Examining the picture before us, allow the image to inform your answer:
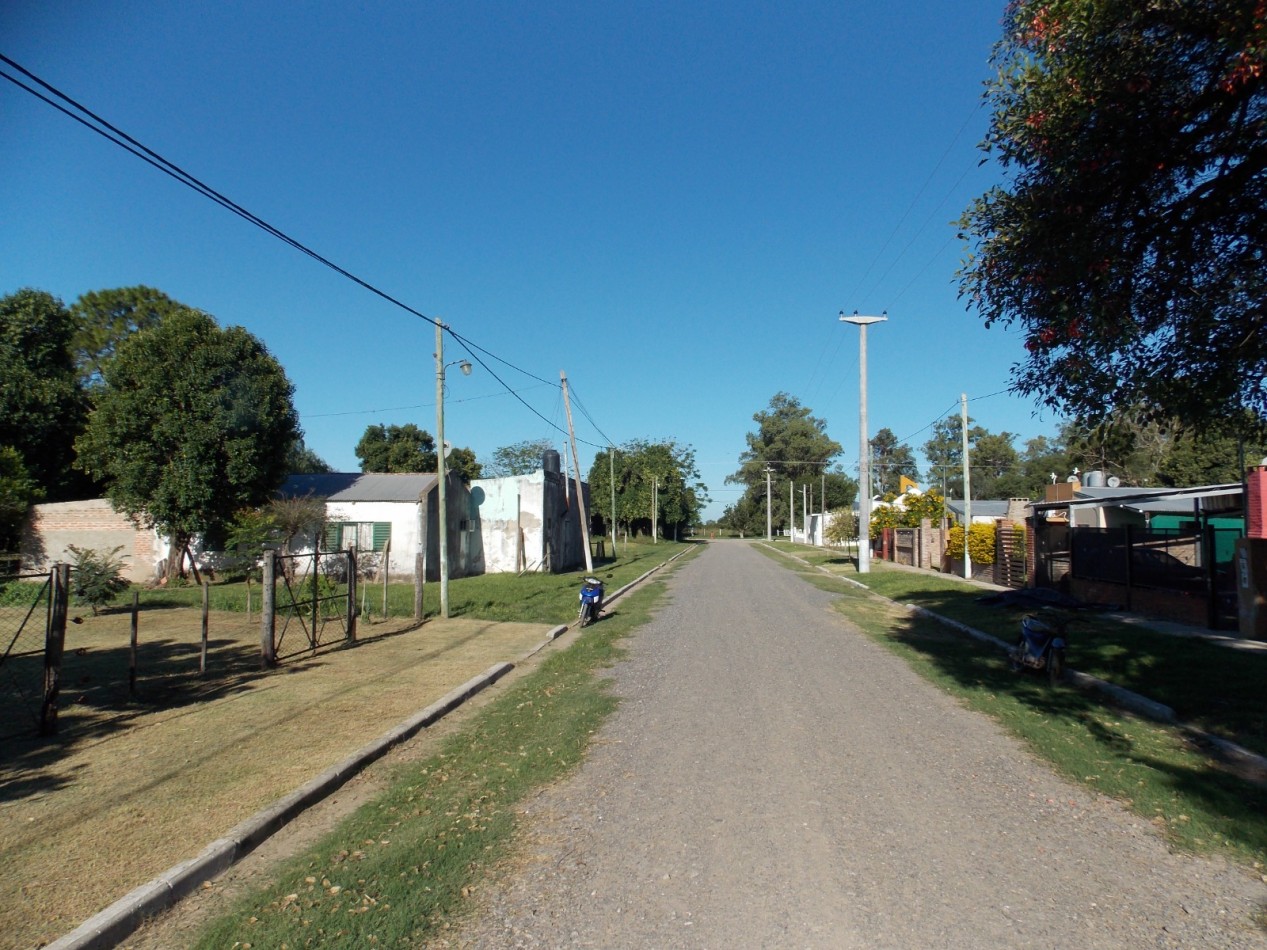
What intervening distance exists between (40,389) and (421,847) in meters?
33.2

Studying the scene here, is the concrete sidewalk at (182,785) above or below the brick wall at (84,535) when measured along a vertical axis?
below

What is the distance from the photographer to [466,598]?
72.4 ft

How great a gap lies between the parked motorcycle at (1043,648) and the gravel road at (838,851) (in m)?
2.55

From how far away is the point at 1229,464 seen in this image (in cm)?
4438

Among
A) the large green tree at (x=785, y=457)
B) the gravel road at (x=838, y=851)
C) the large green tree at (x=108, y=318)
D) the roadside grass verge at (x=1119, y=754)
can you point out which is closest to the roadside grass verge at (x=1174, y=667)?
the roadside grass verge at (x=1119, y=754)

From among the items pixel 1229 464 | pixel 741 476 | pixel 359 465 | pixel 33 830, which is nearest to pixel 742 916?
pixel 33 830

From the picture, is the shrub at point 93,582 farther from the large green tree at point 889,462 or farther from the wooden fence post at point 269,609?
→ the large green tree at point 889,462

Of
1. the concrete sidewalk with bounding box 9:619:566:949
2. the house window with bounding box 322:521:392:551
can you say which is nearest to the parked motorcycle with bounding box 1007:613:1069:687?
the concrete sidewalk with bounding box 9:619:566:949

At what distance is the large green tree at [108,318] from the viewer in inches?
1487

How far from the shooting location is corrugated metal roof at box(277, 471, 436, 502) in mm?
29406

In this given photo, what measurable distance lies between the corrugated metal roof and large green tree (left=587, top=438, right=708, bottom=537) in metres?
38.1

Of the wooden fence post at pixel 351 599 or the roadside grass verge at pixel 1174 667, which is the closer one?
the roadside grass verge at pixel 1174 667

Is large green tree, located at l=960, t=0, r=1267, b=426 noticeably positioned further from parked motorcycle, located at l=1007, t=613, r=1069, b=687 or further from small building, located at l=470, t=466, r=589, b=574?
small building, located at l=470, t=466, r=589, b=574

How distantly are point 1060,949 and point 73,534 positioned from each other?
32.5 m
